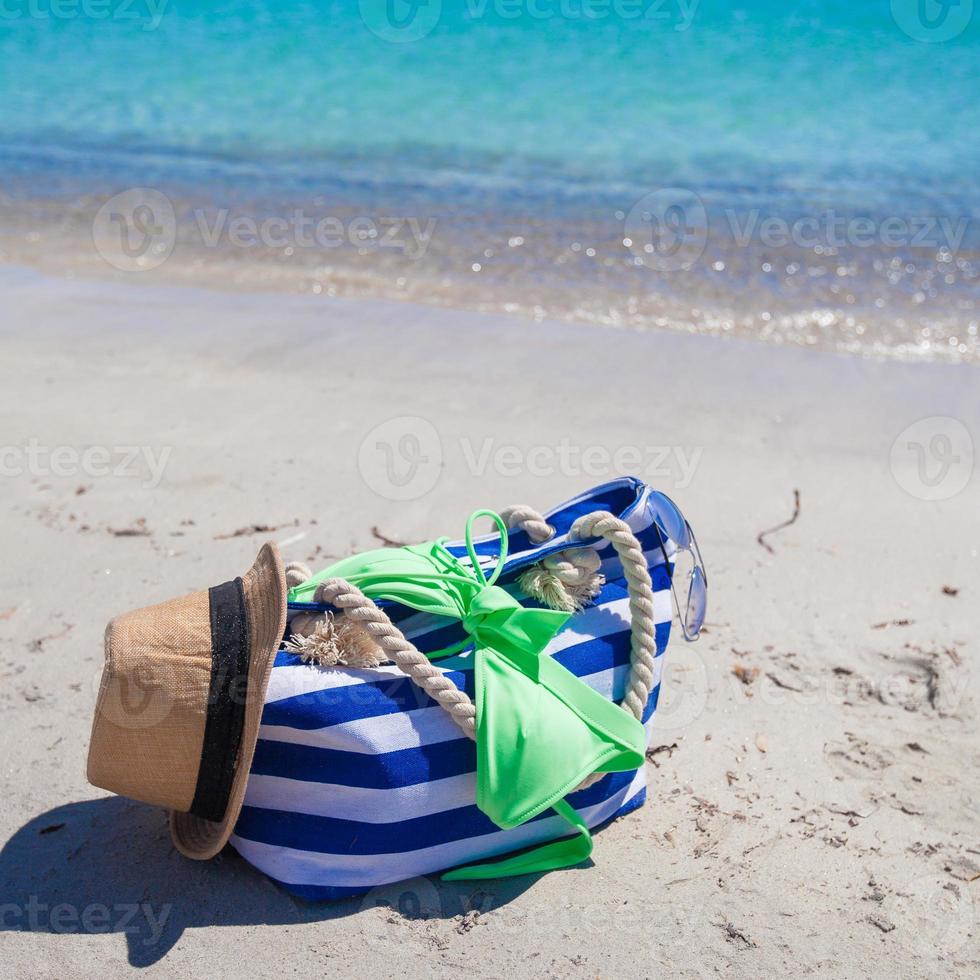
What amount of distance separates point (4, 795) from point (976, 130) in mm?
12719

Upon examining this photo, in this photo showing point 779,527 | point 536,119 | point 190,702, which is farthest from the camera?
point 536,119

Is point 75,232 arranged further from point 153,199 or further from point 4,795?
point 4,795

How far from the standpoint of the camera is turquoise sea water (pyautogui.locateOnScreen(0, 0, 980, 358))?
819 cm

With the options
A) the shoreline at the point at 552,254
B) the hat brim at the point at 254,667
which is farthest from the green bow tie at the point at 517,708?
the shoreline at the point at 552,254

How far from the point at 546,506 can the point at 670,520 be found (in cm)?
145

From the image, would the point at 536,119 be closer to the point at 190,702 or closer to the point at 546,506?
the point at 546,506

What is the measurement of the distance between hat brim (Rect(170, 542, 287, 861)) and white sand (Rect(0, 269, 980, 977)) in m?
0.13

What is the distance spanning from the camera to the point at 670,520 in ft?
8.45

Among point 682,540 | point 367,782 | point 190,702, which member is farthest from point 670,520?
point 190,702

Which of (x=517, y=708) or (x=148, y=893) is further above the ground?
(x=517, y=708)

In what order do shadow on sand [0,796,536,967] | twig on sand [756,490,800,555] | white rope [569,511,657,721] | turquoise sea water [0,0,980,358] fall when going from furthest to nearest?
turquoise sea water [0,0,980,358] < twig on sand [756,490,800,555] < white rope [569,511,657,721] < shadow on sand [0,796,536,967]

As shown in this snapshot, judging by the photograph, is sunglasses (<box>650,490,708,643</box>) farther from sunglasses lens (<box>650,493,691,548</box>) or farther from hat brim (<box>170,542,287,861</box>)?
hat brim (<box>170,542,287,861</box>)

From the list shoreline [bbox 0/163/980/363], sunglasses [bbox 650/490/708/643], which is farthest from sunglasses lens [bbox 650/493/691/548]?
shoreline [bbox 0/163/980/363]

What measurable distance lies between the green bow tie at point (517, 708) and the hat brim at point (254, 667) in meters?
0.20
